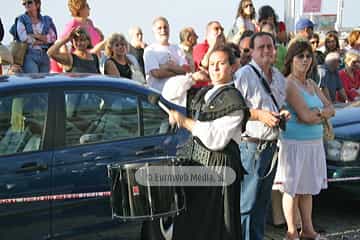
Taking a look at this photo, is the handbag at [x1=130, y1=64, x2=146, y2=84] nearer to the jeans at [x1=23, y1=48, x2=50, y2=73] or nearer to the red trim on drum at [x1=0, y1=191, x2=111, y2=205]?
the jeans at [x1=23, y1=48, x2=50, y2=73]

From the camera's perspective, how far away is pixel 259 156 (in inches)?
148

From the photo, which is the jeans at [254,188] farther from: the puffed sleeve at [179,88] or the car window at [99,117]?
the car window at [99,117]

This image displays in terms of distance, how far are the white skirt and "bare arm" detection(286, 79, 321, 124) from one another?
211mm

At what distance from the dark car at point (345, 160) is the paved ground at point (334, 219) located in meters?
0.18

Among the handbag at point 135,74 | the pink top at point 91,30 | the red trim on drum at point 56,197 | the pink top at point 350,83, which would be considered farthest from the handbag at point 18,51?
the pink top at point 350,83

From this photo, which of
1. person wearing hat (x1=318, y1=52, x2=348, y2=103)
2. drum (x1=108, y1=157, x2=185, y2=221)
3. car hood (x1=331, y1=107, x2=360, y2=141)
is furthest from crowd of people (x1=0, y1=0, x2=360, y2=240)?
person wearing hat (x1=318, y1=52, x2=348, y2=103)

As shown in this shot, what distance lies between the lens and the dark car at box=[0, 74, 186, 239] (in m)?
3.56

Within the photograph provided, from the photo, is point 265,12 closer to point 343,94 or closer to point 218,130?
point 343,94

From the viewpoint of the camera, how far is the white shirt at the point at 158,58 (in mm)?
6148

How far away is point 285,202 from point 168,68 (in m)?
2.37

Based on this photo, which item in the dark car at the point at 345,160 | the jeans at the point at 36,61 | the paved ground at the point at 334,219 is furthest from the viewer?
the jeans at the point at 36,61

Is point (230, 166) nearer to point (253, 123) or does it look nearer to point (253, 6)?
point (253, 123)

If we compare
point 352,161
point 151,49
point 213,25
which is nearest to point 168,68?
point 151,49

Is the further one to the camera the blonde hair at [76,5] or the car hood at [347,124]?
the blonde hair at [76,5]
